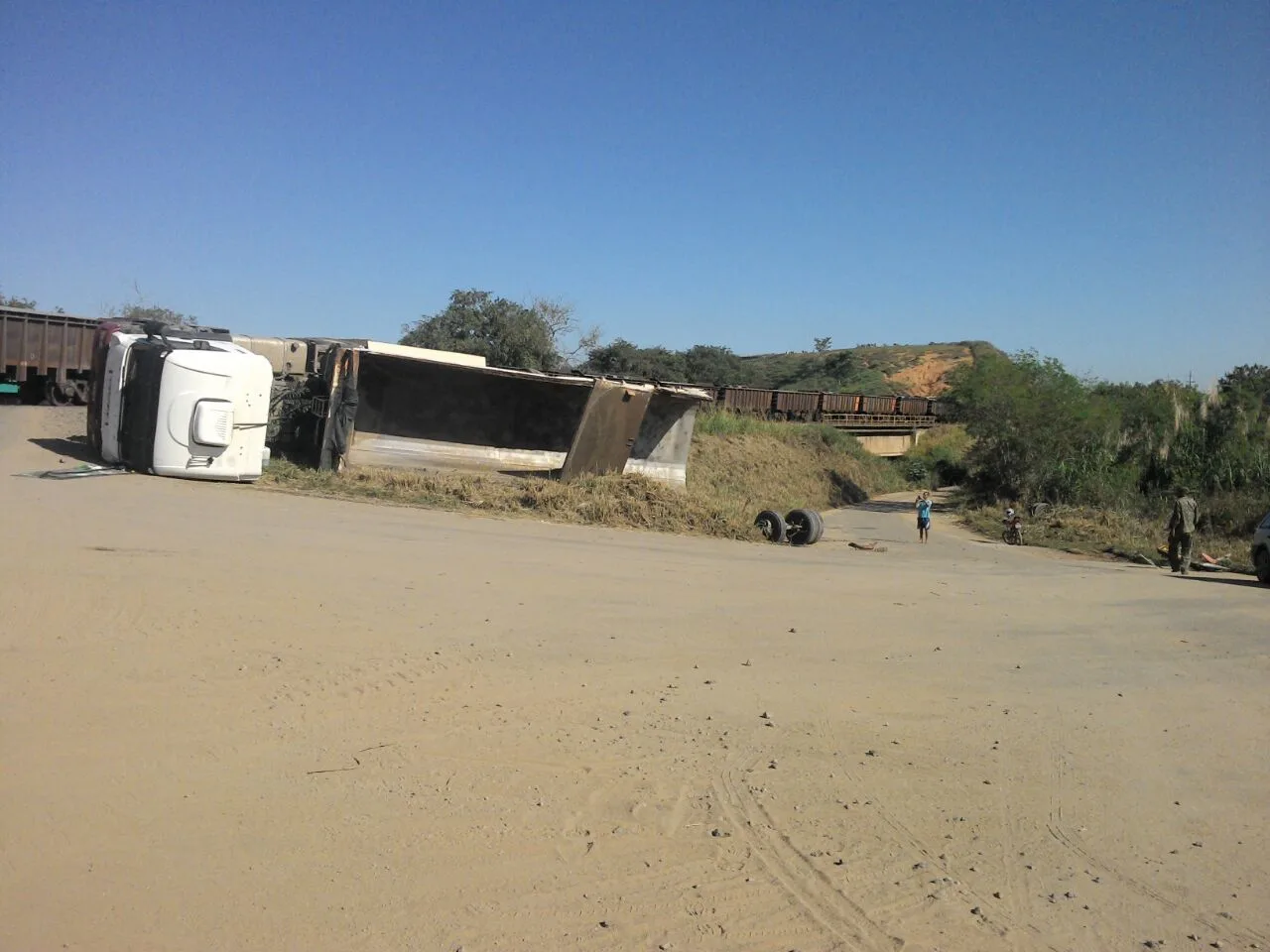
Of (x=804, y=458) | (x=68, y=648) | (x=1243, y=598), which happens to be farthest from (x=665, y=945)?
(x=804, y=458)

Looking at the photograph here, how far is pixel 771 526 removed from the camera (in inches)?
716

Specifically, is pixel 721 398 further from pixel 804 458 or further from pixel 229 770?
pixel 229 770

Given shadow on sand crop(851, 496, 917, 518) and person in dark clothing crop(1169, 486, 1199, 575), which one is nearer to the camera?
person in dark clothing crop(1169, 486, 1199, 575)

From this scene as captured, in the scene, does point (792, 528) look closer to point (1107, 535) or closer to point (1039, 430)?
point (1107, 535)

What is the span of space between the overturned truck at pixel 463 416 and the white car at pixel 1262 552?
10304 millimetres

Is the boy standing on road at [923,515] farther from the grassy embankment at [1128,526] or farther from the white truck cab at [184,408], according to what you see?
the white truck cab at [184,408]

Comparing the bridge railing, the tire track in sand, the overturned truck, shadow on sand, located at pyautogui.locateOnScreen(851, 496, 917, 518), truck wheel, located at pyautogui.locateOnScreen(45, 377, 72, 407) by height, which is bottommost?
shadow on sand, located at pyautogui.locateOnScreen(851, 496, 917, 518)

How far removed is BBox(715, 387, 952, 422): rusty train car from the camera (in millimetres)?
39188

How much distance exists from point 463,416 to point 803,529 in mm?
6653

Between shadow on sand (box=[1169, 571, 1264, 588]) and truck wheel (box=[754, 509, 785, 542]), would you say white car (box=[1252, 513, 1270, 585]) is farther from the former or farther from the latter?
truck wheel (box=[754, 509, 785, 542])

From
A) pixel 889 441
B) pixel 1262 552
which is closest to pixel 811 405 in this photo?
pixel 889 441

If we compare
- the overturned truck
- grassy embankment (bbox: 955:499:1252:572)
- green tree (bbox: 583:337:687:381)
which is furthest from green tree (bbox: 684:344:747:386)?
the overturned truck

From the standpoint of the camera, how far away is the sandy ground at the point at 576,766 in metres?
3.94

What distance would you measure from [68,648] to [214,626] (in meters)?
0.91
